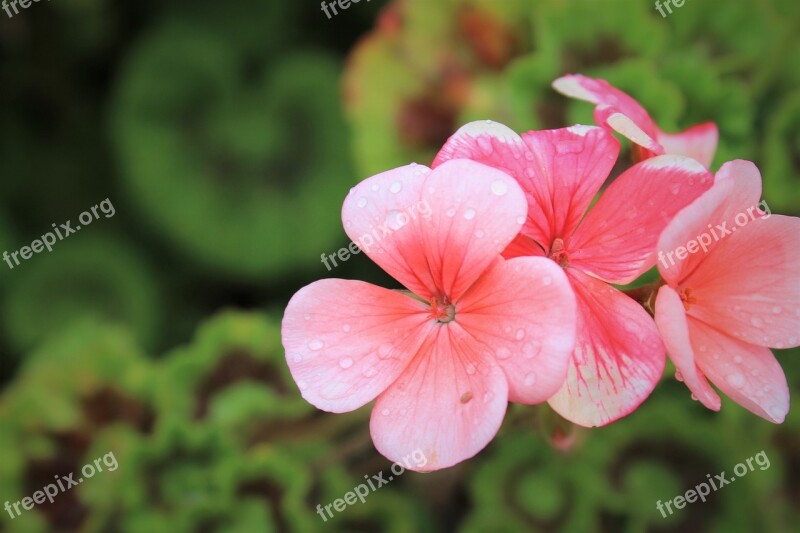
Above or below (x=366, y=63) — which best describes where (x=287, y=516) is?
below

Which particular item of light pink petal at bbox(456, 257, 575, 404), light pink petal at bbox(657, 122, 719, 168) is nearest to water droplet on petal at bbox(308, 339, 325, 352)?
light pink petal at bbox(456, 257, 575, 404)

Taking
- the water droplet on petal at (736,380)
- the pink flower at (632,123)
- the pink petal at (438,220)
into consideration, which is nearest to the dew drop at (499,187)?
the pink petal at (438,220)

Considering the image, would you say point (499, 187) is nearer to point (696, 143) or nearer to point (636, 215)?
point (636, 215)

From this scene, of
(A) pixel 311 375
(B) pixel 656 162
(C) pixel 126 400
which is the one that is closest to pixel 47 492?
(C) pixel 126 400

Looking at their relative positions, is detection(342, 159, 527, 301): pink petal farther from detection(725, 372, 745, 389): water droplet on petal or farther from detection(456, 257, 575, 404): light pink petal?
detection(725, 372, 745, 389): water droplet on petal

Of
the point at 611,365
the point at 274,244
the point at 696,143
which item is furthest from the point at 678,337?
the point at 274,244

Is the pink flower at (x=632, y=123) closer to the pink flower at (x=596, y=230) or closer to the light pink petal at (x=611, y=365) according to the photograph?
the pink flower at (x=596, y=230)

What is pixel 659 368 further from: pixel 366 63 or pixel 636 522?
pixel 366 63
